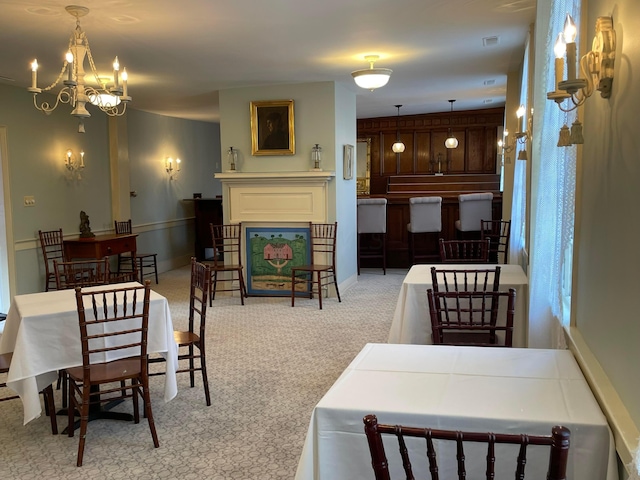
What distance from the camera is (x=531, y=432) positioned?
1553mm

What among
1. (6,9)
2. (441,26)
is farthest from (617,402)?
(6,9)

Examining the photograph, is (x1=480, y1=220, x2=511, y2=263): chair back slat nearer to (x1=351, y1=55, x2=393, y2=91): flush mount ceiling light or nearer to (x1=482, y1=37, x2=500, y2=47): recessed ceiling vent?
(x1=482, y1=37, x2=500, y2=47): recessed ceiling vent

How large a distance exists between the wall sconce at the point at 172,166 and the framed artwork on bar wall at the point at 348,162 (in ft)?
11.9

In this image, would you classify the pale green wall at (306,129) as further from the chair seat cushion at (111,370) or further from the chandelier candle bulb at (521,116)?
the chair seat cushion at (111,370)

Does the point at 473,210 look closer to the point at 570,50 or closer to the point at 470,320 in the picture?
the point at 470,320

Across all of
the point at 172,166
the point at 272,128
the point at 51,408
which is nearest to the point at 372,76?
the point at 272,128

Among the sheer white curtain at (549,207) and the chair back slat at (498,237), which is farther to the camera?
the chair back slat at (498,237)

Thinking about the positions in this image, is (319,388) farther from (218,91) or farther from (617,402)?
(218,91)

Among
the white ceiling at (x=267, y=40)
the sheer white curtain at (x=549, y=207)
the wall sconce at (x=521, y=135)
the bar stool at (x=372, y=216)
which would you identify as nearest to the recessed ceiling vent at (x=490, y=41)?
the white ceiling at (x=267, y=40)

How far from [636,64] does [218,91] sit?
616cm

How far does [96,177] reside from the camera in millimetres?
7582

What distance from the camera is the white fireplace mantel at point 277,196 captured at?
6660mm

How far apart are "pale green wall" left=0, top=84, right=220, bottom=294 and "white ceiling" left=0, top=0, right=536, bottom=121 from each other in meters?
0.66

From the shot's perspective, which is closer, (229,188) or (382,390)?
(382,390)
